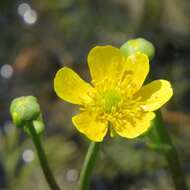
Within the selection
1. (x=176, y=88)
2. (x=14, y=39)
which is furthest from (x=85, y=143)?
(x=14, y=39)

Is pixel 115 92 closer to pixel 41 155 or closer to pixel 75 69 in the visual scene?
pixel 41 155

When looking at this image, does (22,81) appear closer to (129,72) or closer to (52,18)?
(52,18)

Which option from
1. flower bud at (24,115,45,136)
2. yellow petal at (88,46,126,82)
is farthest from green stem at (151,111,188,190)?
flower bud at (24,115,45,136)

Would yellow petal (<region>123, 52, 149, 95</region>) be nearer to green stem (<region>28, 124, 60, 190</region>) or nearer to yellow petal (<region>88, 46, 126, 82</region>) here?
yellow petal (<region>88, 46, 126, 82</region>)

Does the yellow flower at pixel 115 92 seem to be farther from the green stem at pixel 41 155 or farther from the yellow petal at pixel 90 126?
the green stem at pixel 41 155

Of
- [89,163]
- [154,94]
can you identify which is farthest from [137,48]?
[89,163]

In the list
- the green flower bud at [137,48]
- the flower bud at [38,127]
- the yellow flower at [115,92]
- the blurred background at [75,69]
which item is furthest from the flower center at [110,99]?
the blurred background at [75,69]
